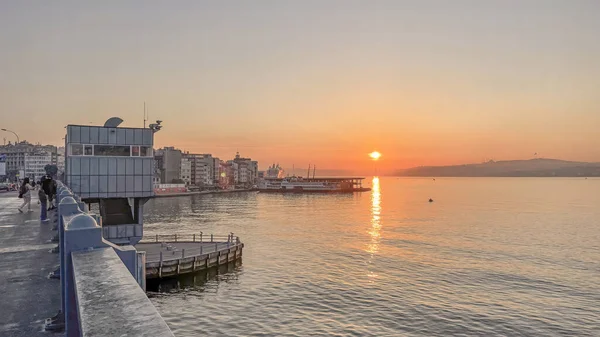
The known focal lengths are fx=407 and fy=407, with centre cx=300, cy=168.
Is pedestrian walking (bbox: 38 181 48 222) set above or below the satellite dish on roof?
below

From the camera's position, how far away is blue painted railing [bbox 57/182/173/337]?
9.66 feet

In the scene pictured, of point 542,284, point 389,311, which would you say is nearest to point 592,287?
point 542,284

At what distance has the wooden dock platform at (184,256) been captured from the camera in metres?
43.8

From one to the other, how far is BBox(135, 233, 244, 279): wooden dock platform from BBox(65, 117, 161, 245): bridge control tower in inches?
230

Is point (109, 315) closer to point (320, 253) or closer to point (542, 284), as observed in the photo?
point (542, 284)

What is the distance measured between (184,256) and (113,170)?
14.5 meters

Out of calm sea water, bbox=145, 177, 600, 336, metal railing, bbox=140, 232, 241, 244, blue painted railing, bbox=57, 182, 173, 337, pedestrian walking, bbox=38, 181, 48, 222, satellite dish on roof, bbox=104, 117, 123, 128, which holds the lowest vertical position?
calm sea water, bbox=145, 177, 600, 336

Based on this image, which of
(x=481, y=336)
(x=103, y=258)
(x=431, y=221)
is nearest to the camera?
(x=103, y=258)

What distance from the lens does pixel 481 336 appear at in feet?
101

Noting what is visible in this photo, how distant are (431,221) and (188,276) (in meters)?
76.7

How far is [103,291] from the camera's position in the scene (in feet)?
12.8

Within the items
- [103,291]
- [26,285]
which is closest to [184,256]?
[26,285]

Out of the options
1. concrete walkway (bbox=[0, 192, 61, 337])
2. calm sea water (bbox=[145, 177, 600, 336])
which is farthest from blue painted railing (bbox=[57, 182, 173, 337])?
calm sea water (bbox=[145, 177, 600, 336])

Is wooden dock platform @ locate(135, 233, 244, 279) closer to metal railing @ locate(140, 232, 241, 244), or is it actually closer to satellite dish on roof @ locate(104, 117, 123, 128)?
metal railing @ locate(140, 232, 241, 244)
